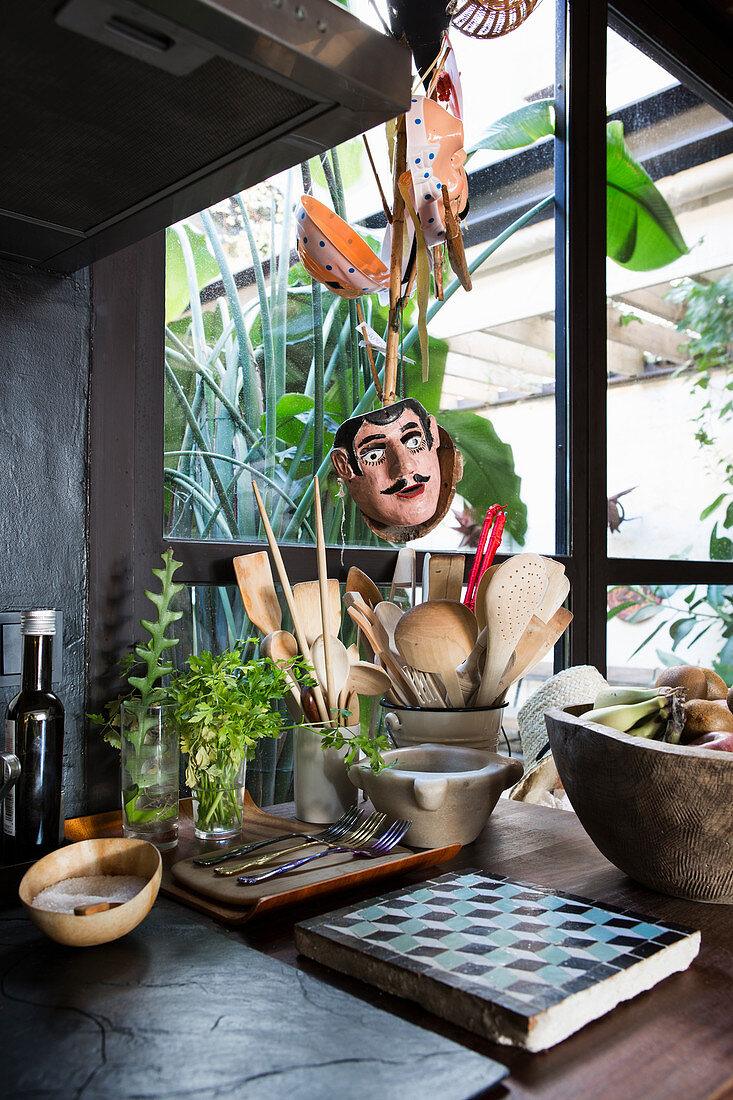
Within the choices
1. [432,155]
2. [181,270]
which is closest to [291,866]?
[181,270]

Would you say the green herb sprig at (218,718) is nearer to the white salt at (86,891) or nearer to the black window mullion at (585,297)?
the white salt at (86,891)

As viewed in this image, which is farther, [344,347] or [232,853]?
[344,347]

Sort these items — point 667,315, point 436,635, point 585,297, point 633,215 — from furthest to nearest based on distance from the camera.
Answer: point 667,315, point 633,215, point 585,297, point 436,635

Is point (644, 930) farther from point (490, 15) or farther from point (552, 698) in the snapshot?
point (490, 15)

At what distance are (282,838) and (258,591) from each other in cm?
32

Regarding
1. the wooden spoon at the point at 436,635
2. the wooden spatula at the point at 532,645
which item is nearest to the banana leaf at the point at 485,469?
the wooden spatula at the point at 532,645

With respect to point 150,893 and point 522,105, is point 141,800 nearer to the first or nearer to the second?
point 150,893

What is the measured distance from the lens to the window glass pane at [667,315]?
2.01 metres

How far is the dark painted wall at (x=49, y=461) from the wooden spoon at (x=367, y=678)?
32 cm

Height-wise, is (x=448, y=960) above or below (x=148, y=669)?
below

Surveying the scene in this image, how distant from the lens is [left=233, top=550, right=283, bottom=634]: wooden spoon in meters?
1.07

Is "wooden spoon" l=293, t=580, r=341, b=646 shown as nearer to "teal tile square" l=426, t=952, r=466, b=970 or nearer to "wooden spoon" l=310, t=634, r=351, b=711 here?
"wooden spoon" l=310, t=634, r=351, b=711

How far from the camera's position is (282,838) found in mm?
877

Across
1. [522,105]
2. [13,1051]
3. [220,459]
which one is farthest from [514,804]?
[522,105]
